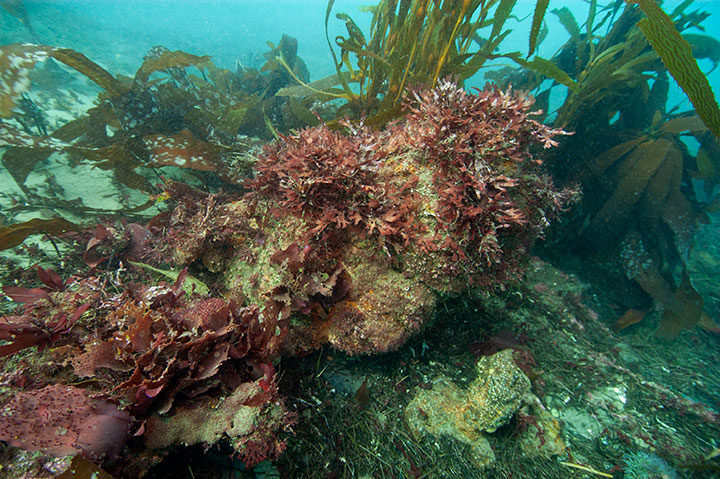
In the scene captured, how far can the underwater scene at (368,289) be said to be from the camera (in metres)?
1.72

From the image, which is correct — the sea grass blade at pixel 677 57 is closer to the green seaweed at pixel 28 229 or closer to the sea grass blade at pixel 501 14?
the sea grass blade at pixel 501 14

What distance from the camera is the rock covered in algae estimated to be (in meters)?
2.39

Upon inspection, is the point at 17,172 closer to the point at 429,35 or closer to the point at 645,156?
the point at 429,35

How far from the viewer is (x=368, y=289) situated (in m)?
2.40

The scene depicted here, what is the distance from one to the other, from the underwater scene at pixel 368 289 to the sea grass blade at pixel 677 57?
1cm

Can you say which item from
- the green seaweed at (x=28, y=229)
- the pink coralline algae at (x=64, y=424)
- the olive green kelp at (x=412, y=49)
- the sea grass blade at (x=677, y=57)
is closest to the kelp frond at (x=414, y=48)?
the olive green kelp at (x=412, y=49)

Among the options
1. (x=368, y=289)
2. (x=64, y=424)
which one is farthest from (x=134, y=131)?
(x=368, y=289)

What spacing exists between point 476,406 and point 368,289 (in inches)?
56.3

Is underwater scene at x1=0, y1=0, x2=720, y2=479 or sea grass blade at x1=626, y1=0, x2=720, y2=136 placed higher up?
sea grass blade at x1=626, y1=0, x2=720, y2=136

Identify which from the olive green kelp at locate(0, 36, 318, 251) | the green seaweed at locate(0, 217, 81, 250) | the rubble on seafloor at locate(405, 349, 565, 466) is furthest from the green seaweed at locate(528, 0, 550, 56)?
the green seaweed at locate(0, 217, 81, 250)

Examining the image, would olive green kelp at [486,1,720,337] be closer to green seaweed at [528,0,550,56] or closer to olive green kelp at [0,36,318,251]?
green seaweed at [528,0,550,56]

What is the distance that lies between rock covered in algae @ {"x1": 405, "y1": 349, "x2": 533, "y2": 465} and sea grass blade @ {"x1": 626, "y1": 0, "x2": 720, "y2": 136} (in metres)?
2.44

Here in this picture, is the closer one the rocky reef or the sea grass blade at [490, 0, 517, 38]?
the rocky reef

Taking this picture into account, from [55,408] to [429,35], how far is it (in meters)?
4.59
